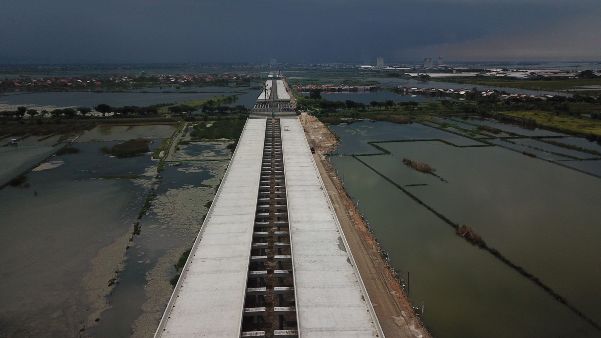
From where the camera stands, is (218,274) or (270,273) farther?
(270,273)

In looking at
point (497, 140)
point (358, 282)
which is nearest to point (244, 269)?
point (358, 282)

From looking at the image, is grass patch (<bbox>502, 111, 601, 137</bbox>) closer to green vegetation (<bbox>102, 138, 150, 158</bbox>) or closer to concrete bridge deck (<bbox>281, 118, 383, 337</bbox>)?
concrete bridge deck (<bbox>281, 118, 383, 337</bbox>)

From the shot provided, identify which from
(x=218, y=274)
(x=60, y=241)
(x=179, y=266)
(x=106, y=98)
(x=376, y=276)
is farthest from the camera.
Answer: (x=106, y=98)

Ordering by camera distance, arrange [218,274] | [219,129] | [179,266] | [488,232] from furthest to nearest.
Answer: [219,129], [488,232], [179,266], [218,274]

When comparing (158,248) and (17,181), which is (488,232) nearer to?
(158,248)

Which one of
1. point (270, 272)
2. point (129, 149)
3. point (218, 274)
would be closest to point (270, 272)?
point (270, 272)

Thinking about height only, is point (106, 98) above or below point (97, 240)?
above

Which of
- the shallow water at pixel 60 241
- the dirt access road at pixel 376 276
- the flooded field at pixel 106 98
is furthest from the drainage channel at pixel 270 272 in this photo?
the flooded field at pixel 106 98
